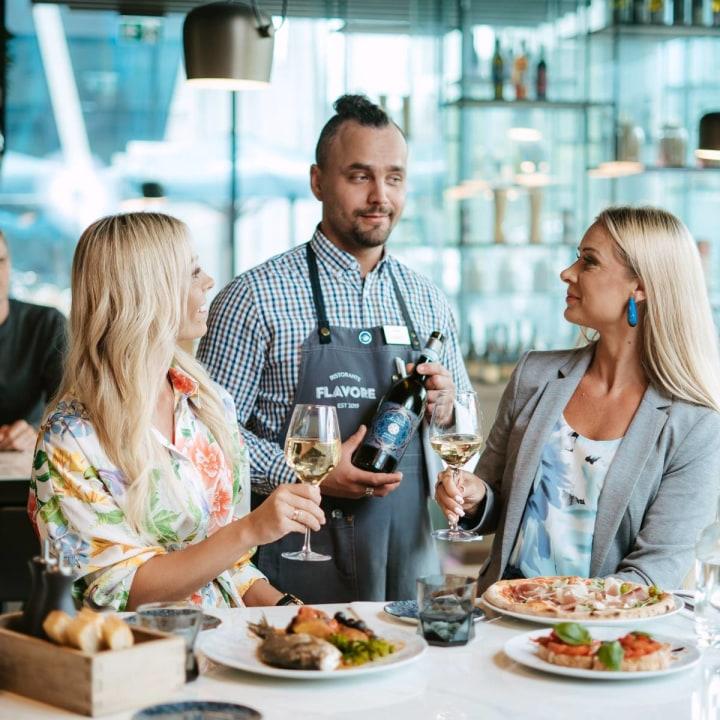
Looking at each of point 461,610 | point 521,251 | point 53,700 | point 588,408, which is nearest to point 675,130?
point 521,251

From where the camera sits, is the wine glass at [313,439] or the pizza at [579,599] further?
the wine glass at [313,439]

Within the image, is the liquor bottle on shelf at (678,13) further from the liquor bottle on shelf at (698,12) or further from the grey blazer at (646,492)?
the grey blazer at (646,492)

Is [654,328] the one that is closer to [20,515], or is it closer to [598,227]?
[598,227]

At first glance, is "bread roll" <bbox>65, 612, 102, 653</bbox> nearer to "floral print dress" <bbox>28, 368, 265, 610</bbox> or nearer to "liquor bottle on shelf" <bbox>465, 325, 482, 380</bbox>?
"floral print dress" <bbox>28, 368, 265, 610</bbox>

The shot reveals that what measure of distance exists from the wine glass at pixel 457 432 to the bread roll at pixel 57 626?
42.0 inches

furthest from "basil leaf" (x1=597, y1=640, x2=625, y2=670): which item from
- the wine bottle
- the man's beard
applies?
the man's beard

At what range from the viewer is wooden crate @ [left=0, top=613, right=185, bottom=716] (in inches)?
62.0

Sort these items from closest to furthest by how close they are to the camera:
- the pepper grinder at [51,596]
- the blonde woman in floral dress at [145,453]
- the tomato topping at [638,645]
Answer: the pepper grinder at [51,596]
the tomato topping at [638,645]
the blonde woman in floral dress at [145,453]

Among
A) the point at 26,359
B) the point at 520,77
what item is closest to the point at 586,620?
the point at 26,359

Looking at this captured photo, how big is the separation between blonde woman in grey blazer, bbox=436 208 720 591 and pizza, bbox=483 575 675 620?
373mm

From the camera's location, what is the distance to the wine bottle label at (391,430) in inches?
120

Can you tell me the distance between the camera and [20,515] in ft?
13.8

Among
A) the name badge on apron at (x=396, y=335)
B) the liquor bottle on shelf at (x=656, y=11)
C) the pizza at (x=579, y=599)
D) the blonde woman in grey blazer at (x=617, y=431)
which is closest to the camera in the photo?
the pizza at (x=579, y=599)

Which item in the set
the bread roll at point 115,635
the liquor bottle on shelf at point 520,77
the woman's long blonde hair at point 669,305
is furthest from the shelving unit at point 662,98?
the bread roll at point 115,635
